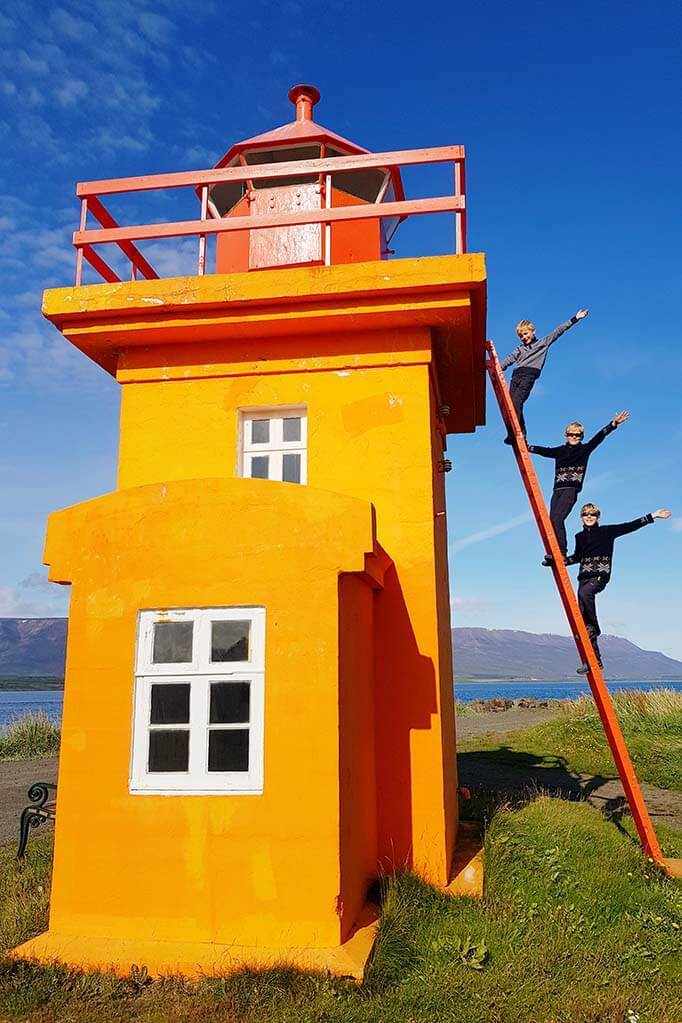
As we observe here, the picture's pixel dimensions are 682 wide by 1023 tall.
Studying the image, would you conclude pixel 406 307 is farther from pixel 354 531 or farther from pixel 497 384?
pixel 354 531

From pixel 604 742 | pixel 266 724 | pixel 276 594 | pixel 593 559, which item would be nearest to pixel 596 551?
pixel 593 559

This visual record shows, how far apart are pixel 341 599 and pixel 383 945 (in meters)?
2.42

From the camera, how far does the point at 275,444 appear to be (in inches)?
325

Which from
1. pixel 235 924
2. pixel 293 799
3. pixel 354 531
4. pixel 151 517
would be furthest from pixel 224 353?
pixel 235 924

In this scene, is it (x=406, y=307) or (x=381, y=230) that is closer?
(x=406, y=307)

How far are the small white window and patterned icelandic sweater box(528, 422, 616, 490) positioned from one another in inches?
110

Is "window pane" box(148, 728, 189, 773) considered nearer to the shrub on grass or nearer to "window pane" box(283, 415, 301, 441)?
"window pane" box(283, 415, 301, 441)

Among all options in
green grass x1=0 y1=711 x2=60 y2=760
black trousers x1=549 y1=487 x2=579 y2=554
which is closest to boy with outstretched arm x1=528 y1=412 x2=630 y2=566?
black trousers x1=549 y1=487 x2=579 y2=554

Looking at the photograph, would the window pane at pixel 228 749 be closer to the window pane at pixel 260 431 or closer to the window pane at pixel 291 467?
the window pane at pixel 291 467

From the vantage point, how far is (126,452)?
8383 millimetres

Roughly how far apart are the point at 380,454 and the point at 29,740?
1637 centimetres

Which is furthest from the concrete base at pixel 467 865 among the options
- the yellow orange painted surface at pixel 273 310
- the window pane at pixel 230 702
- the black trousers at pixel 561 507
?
the yellow orange painted surface at pixel 273 310

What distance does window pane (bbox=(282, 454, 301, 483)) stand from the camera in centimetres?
816

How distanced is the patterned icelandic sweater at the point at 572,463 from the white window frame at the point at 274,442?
279cm
